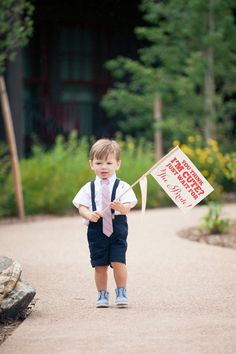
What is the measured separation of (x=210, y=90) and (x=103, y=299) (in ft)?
35.3

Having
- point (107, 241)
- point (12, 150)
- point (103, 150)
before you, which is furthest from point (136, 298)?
point (12, 150)

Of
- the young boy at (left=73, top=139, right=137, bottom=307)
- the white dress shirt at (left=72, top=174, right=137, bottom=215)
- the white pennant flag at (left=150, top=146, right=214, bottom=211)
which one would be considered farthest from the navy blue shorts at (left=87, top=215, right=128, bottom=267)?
the white pennant flag at (left=150, top=146, right=214, bottom=211)

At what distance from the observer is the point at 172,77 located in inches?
702

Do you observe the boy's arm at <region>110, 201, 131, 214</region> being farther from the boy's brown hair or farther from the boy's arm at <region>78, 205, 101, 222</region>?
the boy's brown hair

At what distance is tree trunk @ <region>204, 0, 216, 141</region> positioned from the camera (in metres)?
17.2

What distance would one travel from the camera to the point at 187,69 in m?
16.8

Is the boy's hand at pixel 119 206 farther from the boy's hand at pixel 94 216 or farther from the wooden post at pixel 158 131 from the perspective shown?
the wooden post at pixel 158 131

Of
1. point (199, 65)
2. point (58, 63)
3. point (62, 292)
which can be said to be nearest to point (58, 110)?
point (58, 63)

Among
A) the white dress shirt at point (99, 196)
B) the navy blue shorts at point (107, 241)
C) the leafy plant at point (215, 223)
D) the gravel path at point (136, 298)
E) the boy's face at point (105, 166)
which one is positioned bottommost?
the leafy plant at point (215, 223)

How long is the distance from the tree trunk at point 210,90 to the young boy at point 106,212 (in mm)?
10126

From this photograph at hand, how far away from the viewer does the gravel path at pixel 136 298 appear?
228 inches

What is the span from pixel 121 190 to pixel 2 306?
116 centimetres

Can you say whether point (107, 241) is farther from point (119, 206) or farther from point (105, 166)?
point (105, 166)

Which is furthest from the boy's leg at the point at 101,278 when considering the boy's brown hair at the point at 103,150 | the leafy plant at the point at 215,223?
the leafy plant at the point at 215,223
